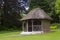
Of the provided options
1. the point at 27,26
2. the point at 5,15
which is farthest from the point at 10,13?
the point at 27,26

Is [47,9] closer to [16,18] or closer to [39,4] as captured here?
[39,4]

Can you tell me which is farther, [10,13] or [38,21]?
[10,13]

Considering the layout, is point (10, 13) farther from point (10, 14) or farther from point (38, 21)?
point (38, 21)

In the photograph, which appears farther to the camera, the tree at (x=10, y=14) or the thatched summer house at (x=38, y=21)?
the tree at (x=10, y=14)

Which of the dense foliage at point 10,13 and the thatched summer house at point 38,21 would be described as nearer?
the thatched summer house at point 38,21

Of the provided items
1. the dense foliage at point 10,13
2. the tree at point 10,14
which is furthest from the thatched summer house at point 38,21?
the tree at point 10,14

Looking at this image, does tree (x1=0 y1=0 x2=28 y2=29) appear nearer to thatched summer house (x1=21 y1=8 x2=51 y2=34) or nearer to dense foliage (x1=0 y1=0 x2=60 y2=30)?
dense foliage (x1=0 y1=0 x2=60 y2=30)

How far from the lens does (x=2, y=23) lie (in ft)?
189

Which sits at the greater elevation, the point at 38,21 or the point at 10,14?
the point at 38,21

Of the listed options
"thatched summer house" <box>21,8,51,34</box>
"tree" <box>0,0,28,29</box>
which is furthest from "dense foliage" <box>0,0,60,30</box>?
"thatched summer house" <box>21,8,51,34</box>

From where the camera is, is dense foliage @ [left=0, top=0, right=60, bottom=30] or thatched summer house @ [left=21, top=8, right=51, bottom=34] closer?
thatched summer house @ [left=21, top=8, right=51, bottom=34]

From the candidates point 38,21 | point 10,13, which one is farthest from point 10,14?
point 38,21

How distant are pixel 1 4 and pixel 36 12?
60.4 ft

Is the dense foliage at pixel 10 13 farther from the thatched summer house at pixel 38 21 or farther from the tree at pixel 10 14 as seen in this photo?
the thatched summer house at pixel 38 21
